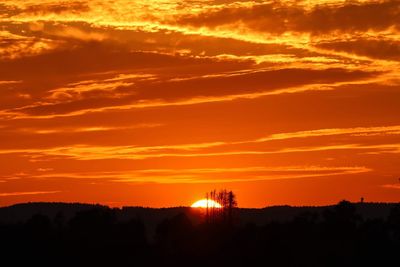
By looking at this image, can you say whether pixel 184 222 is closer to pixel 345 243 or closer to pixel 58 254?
pixel 345 243

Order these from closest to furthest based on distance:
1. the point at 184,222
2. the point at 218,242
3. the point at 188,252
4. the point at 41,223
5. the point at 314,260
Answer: the point at 314,260, the point at 188,252, the point at 218,242, the point at 41,223, the point at 184,222

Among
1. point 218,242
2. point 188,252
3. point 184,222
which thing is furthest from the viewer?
point 184,222

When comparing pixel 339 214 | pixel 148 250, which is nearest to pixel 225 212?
pixel 339 214

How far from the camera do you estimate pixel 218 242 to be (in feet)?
382

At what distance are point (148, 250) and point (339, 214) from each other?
121 ft

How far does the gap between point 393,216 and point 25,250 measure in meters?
44.4

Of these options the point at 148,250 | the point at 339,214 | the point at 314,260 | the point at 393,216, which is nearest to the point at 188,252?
the point at 148,250

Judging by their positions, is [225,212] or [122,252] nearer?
[122,252]

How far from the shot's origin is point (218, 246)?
113 metres

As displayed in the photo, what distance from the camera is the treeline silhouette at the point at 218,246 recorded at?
102 m

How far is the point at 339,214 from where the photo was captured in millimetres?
141500

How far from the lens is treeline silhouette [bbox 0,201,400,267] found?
10219 cm

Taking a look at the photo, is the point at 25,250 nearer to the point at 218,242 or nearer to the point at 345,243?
the point at 218,242

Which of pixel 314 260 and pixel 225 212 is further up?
pixel 225 212
